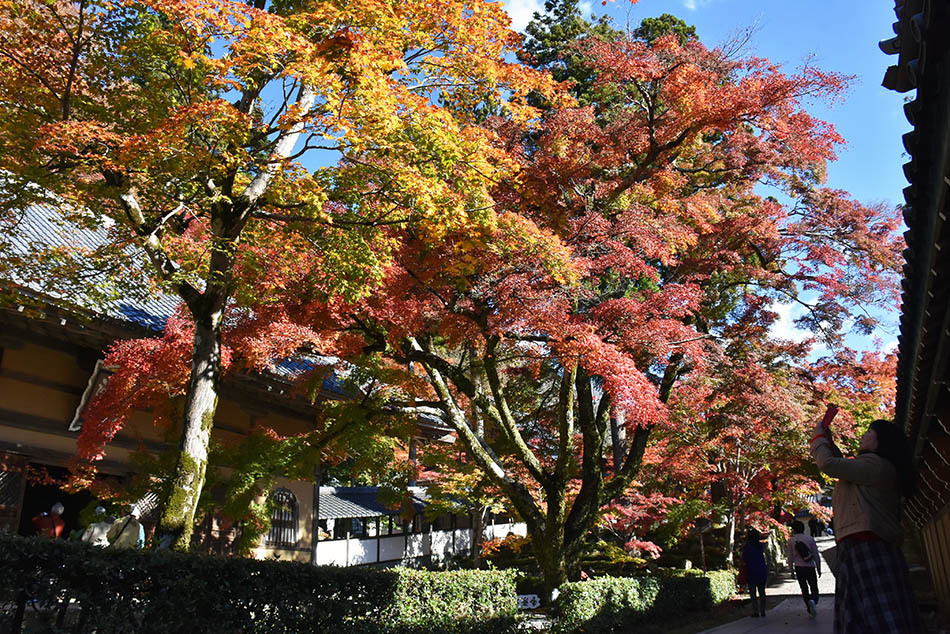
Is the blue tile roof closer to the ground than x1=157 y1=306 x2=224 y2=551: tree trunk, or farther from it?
farther from it

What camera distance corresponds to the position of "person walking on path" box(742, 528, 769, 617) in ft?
35.3

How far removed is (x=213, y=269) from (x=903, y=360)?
21.2 ft

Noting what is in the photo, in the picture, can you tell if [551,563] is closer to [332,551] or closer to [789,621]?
[789,621]

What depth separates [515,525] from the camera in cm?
3016

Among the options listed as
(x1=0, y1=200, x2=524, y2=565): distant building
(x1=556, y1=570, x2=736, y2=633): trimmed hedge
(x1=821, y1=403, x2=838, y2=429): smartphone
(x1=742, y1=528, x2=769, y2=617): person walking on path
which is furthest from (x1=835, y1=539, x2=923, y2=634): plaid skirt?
(x1=742, y1=528, x2=769, y2=617): person walking on path

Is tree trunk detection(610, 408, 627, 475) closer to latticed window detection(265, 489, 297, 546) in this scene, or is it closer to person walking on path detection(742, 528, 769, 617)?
person walking on path detection(742, 528, 769, 617)

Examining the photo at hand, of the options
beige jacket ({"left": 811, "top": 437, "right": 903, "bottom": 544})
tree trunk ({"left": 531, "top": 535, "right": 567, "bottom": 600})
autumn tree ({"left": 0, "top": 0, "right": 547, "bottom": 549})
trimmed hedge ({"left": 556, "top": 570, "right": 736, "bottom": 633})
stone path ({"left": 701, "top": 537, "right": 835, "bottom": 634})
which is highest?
autumn tree ({"left": 0, "top": 0, "right": 547, "bottom": 549})

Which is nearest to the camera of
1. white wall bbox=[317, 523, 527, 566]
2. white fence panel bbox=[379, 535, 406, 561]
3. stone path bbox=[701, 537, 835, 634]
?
stone path bbox=[701, 537, 835, 634]

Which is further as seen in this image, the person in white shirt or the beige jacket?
the person in white shirt

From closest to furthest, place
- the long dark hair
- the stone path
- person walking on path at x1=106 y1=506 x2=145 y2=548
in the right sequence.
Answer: the long dark hair → person walking on path at x1=106 y1=506 x2=145 y2=548 → the stone path

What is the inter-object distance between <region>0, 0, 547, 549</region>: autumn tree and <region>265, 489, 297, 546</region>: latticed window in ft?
21.0

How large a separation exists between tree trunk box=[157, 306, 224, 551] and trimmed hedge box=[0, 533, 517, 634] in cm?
152

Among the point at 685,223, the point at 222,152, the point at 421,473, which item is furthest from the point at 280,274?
the point at 421,473

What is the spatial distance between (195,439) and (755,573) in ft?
30.0
